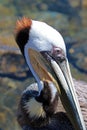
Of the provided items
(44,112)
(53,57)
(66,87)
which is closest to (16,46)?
(44,112)

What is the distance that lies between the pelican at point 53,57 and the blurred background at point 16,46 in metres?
1.80

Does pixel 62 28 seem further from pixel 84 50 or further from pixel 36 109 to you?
pixel 36 109

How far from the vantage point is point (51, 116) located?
188 inches

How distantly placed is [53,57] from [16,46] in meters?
3.13

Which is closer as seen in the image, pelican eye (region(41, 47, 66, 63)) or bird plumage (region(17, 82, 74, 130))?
pelican eye (region(41, 47, 66, 63))

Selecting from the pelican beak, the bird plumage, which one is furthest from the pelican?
the bird plumage

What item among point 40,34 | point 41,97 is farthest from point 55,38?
point 41,97

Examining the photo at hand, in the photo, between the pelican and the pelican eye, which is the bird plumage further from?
the pelican eye

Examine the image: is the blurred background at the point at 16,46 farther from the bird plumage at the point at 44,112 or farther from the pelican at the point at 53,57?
the pelican at the point at 53,57

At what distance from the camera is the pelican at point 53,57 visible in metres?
4.17

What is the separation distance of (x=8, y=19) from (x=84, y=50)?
1.41 metres

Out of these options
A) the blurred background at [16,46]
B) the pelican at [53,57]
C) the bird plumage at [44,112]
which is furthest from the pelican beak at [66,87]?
the blurred background at [16,46]

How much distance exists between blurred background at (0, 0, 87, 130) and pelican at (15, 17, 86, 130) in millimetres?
1803

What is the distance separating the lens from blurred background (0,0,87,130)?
21.2 ft
